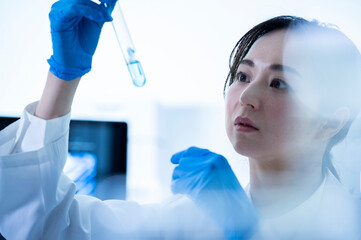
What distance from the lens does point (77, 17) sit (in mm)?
787

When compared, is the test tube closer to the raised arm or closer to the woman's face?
the raised arm

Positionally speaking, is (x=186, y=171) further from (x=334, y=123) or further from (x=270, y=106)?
(x=334, y=123)

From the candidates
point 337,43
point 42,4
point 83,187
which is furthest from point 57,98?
point 337,43

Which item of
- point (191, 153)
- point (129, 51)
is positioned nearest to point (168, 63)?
point (129, 51)

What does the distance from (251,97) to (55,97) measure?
466mm

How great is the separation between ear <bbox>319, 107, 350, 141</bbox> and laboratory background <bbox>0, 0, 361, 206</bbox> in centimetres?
16

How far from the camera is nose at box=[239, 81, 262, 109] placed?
84 centimetres

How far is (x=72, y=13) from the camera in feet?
2.49

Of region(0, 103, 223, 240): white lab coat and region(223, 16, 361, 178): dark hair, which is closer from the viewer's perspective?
region(0, 103, 223, 240): white lab coat

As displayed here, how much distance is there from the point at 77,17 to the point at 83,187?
790mm

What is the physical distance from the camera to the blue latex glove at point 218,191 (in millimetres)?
796

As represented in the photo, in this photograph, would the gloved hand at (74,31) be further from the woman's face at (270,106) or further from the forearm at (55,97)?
the woman's face at (270,106)

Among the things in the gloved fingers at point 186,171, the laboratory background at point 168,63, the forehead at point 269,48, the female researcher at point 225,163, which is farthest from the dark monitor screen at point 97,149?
the forehead at point 269,48

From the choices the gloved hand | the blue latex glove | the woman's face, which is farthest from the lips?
the gloved hand
